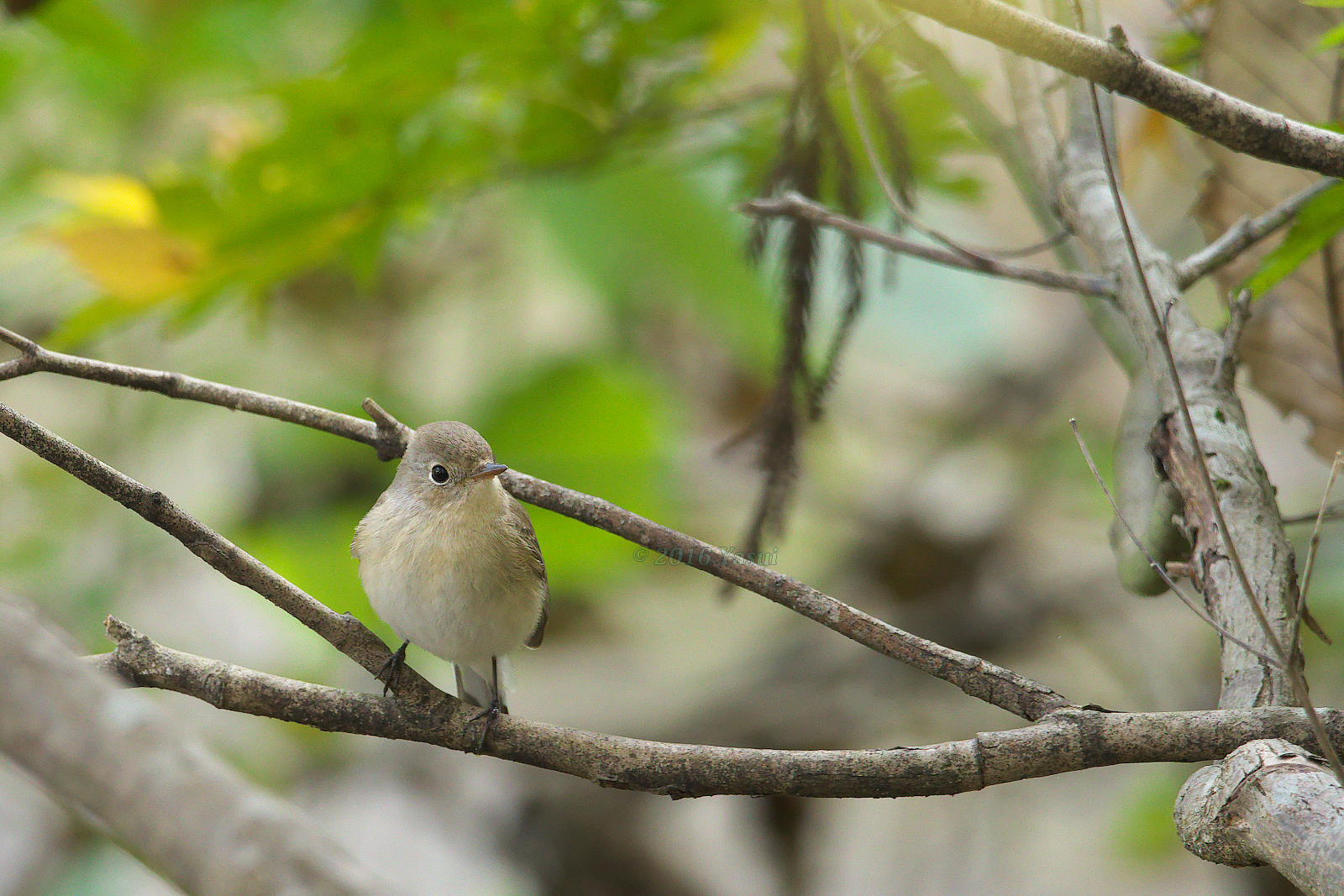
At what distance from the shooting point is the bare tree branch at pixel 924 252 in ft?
4.92

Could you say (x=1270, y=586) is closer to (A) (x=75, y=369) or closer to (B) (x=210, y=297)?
(A) (x=75, y=369)

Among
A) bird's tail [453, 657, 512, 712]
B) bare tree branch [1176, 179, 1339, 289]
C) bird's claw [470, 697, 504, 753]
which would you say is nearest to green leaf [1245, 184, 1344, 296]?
bare tree branch [1176, 179, 1339, 289]

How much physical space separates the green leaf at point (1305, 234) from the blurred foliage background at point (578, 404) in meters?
0.62

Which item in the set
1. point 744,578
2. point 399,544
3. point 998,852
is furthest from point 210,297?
point 998,852

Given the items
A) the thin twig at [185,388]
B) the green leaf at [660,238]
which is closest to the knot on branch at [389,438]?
the thin twig at [185,388]

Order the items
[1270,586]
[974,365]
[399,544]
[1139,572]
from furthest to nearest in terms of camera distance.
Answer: [974,365] → [399,544] → [1139,572] → [1270,586]

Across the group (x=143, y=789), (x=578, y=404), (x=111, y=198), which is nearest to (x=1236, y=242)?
(x=143, y=789)

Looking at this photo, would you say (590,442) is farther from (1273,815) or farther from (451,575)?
(1273,815)

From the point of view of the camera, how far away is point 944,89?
183cm

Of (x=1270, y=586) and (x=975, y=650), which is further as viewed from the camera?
(x=975, y=650)

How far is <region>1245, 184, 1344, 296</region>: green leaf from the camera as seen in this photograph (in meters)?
1.38

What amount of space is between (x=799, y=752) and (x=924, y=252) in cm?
76

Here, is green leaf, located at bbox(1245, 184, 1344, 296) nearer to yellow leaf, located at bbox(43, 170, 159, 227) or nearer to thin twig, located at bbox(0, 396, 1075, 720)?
thin twig, located at bbox(0, 396, 1075, 720)

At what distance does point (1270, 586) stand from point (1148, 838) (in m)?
3.24
